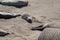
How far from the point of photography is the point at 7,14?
3701 mm

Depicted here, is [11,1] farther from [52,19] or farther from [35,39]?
[35,39]

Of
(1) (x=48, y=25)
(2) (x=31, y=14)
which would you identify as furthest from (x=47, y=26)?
(2) (x=31, y=14)

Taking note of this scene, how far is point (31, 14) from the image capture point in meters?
3.91

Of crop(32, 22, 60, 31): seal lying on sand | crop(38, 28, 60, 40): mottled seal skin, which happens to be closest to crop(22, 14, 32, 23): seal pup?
crop(32, 22, 60, 31): seal lying on sand

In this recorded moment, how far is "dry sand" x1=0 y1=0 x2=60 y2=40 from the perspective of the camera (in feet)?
10.0

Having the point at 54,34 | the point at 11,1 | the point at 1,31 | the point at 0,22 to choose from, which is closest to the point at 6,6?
the point at 11,1

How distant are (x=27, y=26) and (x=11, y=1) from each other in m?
1.26

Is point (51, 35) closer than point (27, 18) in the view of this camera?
Yes

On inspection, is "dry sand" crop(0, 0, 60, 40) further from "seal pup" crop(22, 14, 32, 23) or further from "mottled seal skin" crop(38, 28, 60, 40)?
"mottled seal skin" crop(38, 28, 60, 40)

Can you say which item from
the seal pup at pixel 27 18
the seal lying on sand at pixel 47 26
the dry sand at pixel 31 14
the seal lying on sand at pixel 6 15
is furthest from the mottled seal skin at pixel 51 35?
the seal lying on sand at pixel 6 15

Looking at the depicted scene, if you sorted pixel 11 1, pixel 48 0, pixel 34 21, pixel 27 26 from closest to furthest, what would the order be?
pixel 27 26, pixel 34 21, pixel 11 1, pixel 48 0

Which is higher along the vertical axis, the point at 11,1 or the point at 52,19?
the point at 11,1

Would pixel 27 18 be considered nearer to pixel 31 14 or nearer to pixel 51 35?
pixel 31 14

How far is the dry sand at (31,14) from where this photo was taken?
3.05 meters
